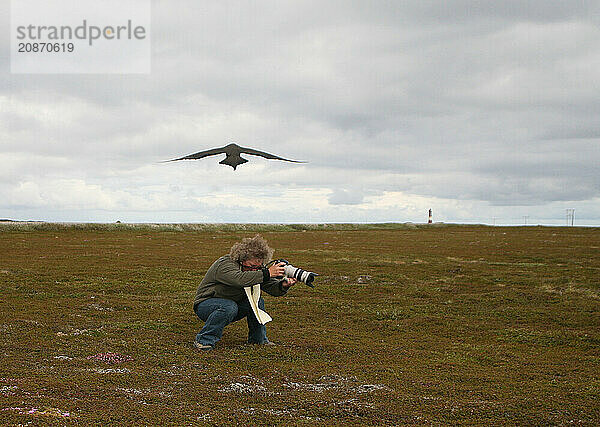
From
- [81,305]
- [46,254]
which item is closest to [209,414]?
[81,305]

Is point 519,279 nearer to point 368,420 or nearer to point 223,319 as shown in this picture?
point 223,319

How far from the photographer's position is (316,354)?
10.2 meters

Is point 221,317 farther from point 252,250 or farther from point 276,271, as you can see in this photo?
→ point 276,271

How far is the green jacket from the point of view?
991cm

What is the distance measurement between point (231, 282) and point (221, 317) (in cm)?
73

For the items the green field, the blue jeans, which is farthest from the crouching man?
the green field

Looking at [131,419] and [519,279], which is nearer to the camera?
[131,419]

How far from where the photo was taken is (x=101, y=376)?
8.16 m

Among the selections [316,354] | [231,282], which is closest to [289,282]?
[231,282]

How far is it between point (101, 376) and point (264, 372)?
2434mm

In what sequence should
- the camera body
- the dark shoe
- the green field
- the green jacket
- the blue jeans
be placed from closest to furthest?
the green field
the camera body
the green jacket
the dark shoe
the blue jeans

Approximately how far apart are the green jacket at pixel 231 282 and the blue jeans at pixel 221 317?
119 mm

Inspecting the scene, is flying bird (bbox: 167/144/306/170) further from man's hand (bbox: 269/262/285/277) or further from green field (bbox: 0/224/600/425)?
green field (bbox: 0/224/600/425)

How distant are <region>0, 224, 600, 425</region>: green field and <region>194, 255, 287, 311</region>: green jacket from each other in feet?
3.37
